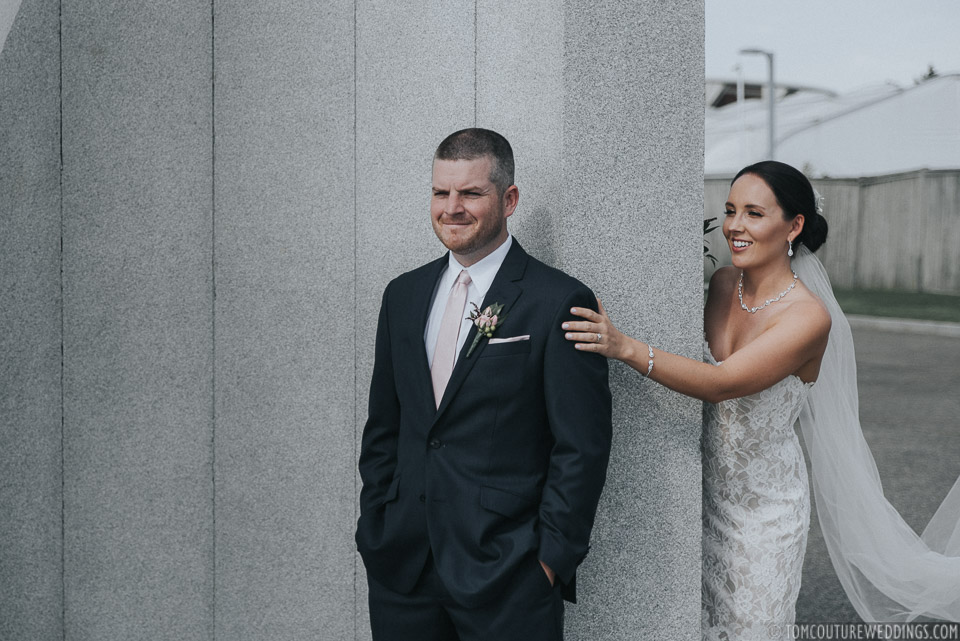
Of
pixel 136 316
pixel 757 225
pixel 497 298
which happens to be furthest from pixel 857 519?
pixel 136 316

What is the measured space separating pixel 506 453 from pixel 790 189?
1.78 m

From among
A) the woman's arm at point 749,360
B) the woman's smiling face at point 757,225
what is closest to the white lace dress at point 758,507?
the woman's arm at point 749,360

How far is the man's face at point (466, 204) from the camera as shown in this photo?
2.82 m

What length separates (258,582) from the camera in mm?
4238

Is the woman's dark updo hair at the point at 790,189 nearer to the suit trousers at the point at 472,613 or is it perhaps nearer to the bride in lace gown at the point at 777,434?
the bride in lace gown at the point at 777,434

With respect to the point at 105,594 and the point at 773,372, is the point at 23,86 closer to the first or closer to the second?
the point at 105,594

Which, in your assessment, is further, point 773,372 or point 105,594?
point 105,594

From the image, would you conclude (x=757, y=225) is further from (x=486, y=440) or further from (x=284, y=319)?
(x=284, y=319)

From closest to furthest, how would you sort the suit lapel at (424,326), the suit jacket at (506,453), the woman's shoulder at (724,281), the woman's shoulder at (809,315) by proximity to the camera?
the suit jacket at (506,453)
the suit lapel at (424,326)
the woman's shoulder at (809,315)
the woman's shoulder at (724,281)

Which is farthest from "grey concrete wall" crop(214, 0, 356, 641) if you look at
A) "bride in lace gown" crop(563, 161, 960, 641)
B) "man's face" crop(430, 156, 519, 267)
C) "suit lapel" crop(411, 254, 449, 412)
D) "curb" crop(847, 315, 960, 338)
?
"curb" crop(847, 315, 960, 338)

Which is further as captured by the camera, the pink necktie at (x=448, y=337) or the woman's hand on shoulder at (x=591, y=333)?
the pink necktie at (x=448, y=337)

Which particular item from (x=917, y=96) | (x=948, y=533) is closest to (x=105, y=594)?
(x=948, y=533)

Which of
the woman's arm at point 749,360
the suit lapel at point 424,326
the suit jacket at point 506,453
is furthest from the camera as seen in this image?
the woman's arm at point 749,360

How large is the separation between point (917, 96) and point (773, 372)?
31.4m
